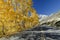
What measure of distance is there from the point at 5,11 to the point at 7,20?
0.90 meters

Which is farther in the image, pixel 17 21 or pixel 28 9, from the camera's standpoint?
pixel 28 9

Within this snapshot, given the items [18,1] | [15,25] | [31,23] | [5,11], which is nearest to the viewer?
[5,11]

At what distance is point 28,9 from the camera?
87.6ft

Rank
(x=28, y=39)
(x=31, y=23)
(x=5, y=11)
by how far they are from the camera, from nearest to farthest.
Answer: (x=28, y=39) < (x=5, y=11) < (x=31, y=23)

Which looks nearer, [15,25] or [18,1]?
[15,25]

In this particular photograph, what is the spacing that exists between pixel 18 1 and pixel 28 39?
919cm

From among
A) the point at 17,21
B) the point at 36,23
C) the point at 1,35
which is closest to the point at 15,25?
the point at 17,21

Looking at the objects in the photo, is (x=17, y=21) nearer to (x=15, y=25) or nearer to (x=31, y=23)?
(x=15, y=25)

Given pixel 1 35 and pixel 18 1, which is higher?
→ pixel 18 1

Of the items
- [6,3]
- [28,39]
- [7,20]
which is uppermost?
[6,3]

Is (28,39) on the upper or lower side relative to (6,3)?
lower

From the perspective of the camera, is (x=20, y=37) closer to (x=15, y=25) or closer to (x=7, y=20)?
(x=7, y=20)

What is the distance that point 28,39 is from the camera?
17.4 metres

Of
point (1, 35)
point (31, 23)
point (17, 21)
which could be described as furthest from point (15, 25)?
point (31, 23)
